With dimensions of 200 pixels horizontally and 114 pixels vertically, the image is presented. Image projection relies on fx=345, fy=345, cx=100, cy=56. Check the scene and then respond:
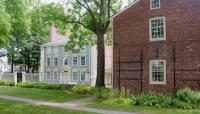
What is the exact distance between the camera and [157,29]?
24.1 meters

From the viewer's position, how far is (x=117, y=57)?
2614cm

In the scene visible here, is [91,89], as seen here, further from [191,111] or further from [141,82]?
[191,111]

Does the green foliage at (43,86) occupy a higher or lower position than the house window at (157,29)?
lower

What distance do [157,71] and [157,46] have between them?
1.74 m

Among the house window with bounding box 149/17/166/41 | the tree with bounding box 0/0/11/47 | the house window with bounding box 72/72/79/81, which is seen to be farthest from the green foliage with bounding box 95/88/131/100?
the house window with bounding box 72/72/79/81

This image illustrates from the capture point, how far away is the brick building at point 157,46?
22531 mm

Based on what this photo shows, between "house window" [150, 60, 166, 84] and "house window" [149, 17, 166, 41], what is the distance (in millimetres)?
1673

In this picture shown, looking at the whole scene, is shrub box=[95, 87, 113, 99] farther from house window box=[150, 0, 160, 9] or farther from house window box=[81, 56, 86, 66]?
house window box=[81, 56, 86, 66]

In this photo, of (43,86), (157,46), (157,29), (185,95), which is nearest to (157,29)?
(157,29)

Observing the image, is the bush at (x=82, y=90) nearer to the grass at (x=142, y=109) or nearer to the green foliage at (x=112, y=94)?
the green foliage at (x=112, y=94)

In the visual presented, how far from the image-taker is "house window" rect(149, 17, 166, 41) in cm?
2385

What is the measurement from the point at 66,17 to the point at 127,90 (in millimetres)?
10260

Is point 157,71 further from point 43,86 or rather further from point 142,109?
point 43,86

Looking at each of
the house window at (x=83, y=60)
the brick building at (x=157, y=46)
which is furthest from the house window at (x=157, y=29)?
the house window at (x=83, y=60)
